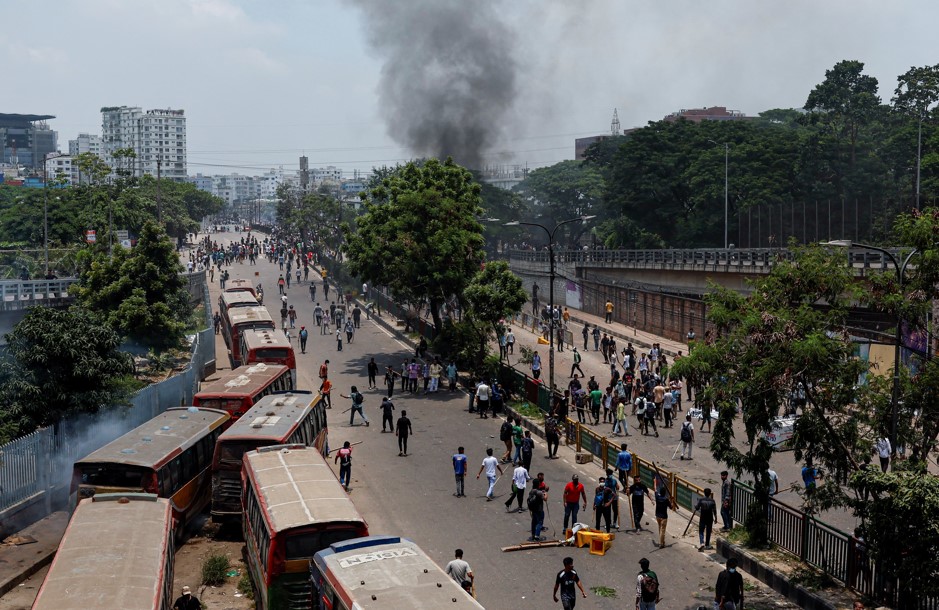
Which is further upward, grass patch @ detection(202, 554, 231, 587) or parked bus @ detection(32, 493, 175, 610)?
parked bus @ detection(32, 493, 175, 610)

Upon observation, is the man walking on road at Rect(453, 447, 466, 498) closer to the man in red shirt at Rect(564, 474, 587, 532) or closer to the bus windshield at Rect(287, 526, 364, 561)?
the man in red shirt at Rect(564, 474, 587, 532)

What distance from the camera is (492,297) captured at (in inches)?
1412

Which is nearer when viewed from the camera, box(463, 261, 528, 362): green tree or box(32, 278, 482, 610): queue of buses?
box(32, 278, 482, 610): queue of buses

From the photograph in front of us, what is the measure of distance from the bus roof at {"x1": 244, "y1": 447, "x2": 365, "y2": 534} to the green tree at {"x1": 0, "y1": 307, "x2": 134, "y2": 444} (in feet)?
29.8

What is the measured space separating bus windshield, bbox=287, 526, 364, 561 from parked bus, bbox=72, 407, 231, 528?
5.21 meters

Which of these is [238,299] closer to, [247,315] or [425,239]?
A: [247,315]

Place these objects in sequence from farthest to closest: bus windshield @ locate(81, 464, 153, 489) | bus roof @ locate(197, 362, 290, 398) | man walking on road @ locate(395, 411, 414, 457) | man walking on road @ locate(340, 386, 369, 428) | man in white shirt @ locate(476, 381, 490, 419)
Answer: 1. man in white shirt @ locate(476, 381, 490, 419)
2. man walking on road @ locate(340, 386, 369, 428)
3. man walking on road @ locate(395, 411, 414, 457)
4. bus roof @ locate(197, 362, 290, 398)
5. bus windshield @ locate(81, 464, 153, 489)

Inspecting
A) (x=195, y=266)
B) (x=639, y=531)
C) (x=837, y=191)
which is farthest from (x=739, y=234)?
(x=639, y=531)

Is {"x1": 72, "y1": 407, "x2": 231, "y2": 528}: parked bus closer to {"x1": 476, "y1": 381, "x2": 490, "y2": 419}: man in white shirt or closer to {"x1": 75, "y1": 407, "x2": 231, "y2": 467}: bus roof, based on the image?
{"x1": 75, "y1": 407, "x2": 231, "y2": 467}: bus roof

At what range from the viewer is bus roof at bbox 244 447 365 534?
14734 mm

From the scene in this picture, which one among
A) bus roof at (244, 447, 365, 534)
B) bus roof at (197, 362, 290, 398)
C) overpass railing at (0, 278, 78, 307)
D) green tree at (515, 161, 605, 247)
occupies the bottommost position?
bus roof at (244, 447, 365, 534)

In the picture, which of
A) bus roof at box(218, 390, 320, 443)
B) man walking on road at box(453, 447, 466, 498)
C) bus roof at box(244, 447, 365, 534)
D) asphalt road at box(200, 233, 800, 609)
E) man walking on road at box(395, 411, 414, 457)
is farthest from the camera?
man walking on road at box(395, 411, 414, 457)

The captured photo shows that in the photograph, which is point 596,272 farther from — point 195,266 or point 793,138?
point 195,266

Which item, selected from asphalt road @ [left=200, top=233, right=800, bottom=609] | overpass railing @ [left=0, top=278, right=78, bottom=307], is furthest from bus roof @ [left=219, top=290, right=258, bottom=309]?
asphalt road @ [left=200, top=233, right=800, bottom=609]
